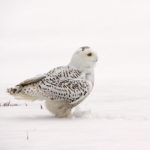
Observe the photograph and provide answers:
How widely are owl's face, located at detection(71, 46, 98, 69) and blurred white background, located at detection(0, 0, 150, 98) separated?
8.90ft

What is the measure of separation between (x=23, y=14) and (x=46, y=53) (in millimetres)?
9200

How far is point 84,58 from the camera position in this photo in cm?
855

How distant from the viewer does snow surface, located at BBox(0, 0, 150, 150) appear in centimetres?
642

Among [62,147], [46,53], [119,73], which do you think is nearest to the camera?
[62,147]

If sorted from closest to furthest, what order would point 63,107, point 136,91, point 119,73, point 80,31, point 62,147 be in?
point 62,147, point 63,107, point 136,91, point 119,73, point 80,31

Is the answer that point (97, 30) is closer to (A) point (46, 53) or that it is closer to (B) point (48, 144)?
(A) point (46, 53)

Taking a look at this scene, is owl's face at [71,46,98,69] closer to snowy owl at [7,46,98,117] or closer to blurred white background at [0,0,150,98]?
snowy owl at [7,46,98,117]

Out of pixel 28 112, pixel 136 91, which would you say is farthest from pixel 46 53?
pixel 28 112

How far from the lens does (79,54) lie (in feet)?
28.2

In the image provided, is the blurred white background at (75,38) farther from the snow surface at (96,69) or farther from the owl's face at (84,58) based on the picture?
the owl's face at (84,58)

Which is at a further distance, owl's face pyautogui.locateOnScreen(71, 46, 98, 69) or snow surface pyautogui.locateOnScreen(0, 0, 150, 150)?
owl's face pyautogui.locateOnScreen(71, 46, 98, 69)

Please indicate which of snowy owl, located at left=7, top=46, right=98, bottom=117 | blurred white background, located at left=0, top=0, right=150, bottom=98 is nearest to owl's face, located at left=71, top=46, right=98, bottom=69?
snowy owl, located at left=7, top=46, right=98, bottom=117

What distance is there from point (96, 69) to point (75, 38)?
5522 mm

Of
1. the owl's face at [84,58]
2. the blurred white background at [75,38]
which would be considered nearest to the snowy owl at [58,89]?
the owl's face at [84,58]
